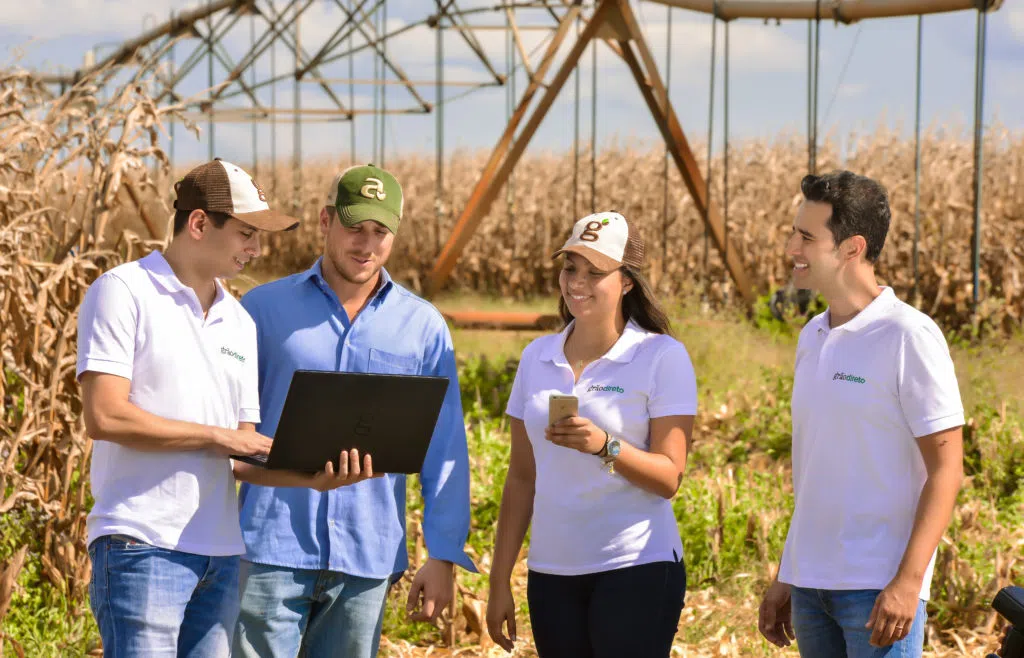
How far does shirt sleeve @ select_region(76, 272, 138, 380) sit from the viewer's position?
2689 millimetres

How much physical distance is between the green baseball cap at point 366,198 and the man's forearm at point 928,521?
4.84 feet

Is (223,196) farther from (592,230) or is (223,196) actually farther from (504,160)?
(504,160)

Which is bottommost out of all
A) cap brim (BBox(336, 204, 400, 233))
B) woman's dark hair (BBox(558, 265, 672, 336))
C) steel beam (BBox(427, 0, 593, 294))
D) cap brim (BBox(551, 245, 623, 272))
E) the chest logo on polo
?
the chest logo on polo

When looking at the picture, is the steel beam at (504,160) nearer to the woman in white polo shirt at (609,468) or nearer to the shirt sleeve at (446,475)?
the shirt sleeve at (446,475)

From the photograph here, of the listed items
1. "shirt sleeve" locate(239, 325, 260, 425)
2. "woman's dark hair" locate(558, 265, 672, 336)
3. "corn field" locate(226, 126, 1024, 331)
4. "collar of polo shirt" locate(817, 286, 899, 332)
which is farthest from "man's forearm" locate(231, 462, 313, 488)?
"corn field" locate(226, 126, 1024, 331)

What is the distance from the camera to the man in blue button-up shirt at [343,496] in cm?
320

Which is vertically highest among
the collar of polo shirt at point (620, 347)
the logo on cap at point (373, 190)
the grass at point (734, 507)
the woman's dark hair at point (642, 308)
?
the logo on cap at point (373, 190)

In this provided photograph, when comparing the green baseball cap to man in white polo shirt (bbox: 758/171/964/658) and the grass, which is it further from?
the grass

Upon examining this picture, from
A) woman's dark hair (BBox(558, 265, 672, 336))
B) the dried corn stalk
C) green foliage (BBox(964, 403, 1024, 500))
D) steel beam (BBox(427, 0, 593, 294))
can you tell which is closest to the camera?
woman's dark hair (BBox(558, 265, 672, 336))

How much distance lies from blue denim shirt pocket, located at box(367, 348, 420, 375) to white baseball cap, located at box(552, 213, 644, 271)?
484 mm

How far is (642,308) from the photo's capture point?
3.38 metres

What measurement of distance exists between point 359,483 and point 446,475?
0.91ft

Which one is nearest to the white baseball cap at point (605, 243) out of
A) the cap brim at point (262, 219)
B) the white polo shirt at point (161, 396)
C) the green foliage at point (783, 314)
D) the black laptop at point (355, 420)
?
the black laptop at point (355, 420)

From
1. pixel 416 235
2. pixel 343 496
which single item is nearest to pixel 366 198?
pixel 343 496
